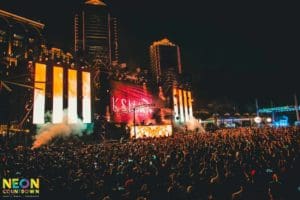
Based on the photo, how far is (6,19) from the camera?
46.4 metres

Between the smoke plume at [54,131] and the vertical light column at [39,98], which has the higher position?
the vertical light column at [39,98]

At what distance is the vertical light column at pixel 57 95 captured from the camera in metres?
34.9

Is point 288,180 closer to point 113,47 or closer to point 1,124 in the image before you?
point 1,124

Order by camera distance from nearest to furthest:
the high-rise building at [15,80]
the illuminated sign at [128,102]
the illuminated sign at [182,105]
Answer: the high-rise building at [15,80] → the illuminated sign at [128,102] → the illuminated sign at [182,105]

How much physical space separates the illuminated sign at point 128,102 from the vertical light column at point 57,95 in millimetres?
12604

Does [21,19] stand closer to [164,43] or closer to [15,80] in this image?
[15,80]

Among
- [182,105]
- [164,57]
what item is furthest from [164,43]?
[182,105]

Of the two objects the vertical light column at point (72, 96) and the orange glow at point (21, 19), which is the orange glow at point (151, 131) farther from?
the orange glow at point (21, 19)

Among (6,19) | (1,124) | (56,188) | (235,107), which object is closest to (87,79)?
(1,124)

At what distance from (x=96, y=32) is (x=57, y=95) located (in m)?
89.8

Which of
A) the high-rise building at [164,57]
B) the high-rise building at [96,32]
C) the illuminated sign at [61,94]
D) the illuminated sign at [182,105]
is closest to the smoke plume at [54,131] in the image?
the illuminated sign at [61,94]

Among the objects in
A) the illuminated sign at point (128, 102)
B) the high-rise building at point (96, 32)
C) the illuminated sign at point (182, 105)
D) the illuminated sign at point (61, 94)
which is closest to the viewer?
the illuminated sign at point (61, 94)

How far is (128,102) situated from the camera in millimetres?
52125

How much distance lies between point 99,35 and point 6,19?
245ft
